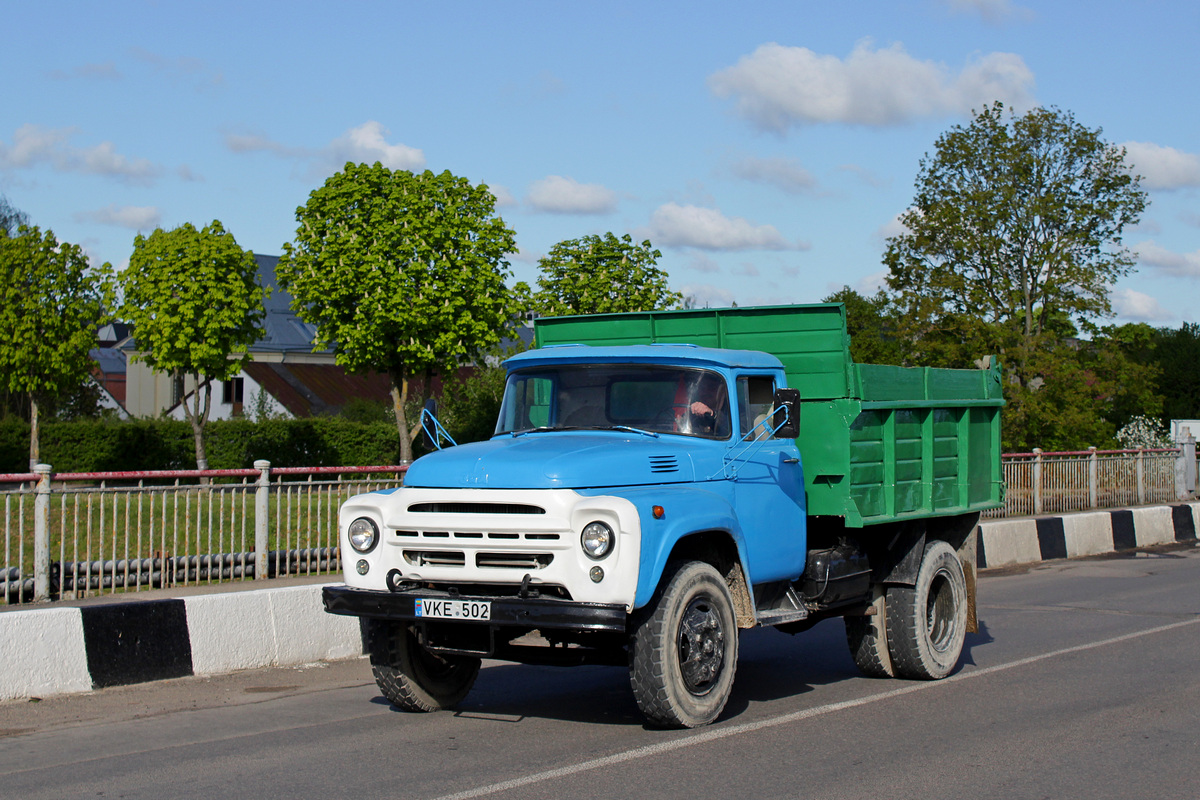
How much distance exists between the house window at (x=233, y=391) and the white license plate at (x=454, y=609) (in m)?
54.3

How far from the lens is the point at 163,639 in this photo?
8.73m

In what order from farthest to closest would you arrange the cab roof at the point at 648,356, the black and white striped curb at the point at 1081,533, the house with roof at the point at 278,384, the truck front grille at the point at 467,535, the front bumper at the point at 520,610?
the house with roof at the point at 278,384 → the black and white striped curb at the point at 1081,533 → the cab roof at the point at 648,356 → the truck front grille at the point at 467,535 → the front bumper at the point at 520,610

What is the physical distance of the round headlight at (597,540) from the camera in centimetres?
623

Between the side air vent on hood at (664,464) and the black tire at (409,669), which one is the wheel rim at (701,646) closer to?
the side air vent on hood at (664,464)

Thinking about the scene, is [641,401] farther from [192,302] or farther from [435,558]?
[192,302]

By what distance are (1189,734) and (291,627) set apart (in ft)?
21.0

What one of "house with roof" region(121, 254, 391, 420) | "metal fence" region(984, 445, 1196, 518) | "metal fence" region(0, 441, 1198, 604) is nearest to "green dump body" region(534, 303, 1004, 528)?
A: "metal fence" region(0, 441, 1198, 604)

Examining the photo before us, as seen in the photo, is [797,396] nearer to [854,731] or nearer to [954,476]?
[854,731]

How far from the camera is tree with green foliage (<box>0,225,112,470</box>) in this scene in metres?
32.7

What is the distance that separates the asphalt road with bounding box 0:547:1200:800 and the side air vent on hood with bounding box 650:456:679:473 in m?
1.48

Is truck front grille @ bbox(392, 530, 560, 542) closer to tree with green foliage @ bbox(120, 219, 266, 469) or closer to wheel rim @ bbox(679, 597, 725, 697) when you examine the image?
wheel rim @ bbox(679, 597, 725, 697)

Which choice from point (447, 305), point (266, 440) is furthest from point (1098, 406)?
point (266, 440)

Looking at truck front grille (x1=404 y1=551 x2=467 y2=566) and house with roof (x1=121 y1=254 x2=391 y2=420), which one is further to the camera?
house with roof (x1=121 y1=254 x2=391 y2=420)

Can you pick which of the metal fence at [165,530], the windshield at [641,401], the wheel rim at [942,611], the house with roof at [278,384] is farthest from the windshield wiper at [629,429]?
the house with roof at [278,384]
